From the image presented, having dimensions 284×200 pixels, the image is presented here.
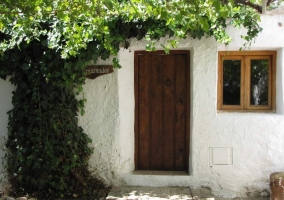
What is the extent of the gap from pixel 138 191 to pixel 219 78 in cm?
197

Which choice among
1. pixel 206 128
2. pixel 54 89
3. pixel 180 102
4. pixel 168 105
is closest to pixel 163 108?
pixel 168 105

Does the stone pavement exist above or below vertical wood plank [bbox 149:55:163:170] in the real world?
below

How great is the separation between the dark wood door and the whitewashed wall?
21cm

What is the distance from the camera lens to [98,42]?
454 centimetres

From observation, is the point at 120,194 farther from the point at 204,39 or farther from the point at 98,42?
the point at 204,39

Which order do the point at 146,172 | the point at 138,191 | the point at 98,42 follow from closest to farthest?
the point at 98,42 → the point at 138,191 → the point at 146,172

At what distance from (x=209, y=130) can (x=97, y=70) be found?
1.79 metres

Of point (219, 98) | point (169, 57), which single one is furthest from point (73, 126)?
point (219, 98)

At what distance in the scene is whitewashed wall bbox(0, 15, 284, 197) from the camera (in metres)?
4.89

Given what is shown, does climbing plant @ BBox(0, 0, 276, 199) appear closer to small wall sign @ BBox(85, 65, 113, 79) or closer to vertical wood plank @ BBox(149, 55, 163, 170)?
small wall sign @ BBox(85, 65, 113, 79)

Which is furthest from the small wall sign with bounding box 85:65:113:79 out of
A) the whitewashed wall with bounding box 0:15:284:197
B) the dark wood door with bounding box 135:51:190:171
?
the dark wood door with bounding box 135:51:190:171

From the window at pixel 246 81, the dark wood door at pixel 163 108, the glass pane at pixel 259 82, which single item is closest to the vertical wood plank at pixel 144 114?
the dark wood door at pixel 163 108

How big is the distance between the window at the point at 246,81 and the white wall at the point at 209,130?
0.18 meters

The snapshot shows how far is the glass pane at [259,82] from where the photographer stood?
5.11m
